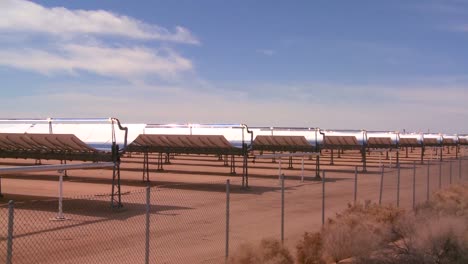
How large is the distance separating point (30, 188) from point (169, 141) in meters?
6.35

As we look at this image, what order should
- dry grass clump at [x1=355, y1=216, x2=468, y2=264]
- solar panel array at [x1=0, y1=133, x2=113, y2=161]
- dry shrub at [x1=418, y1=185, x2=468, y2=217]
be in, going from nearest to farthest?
1. dry grass clump at [x1=355, y1=216, x2=468, y2=264]
2. dry shrub at [x1=418, y1=185, x2=468, y2=217]
3. solar panel array at [x1=0, y1=133, x2=113, y2=161]

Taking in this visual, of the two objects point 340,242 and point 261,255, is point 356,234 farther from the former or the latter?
point 261,255

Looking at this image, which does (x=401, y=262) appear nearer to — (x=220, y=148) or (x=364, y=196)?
(x=364, y=196)

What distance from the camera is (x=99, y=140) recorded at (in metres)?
19.9

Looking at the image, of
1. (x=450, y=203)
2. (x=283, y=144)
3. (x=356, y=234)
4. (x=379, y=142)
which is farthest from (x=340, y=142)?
(x=356, y=234)

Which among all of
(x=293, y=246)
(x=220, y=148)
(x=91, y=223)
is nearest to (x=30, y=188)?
(x=220, y=148)

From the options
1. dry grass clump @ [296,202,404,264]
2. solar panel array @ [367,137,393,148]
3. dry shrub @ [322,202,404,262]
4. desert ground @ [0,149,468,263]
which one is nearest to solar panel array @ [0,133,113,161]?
desert ground @ [0,149,468,263]

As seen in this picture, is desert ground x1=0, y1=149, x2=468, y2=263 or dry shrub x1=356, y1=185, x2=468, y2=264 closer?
dry shrub x1=356, y1=185, x2=468, y2=264

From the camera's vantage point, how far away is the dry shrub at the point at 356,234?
10.5 m

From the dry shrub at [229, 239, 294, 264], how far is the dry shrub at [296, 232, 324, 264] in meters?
Answer: 0.88

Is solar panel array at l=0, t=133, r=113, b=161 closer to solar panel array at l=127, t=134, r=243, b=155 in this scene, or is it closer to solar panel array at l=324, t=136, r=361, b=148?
solar panel array at l=127, t=134, r=243, b=155

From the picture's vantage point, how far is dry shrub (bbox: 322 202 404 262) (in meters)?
10.5

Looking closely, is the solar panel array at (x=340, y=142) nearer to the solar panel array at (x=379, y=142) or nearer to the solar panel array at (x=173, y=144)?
the solar panel array at (x=379, y=142)

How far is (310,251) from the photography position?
34.7 ft
